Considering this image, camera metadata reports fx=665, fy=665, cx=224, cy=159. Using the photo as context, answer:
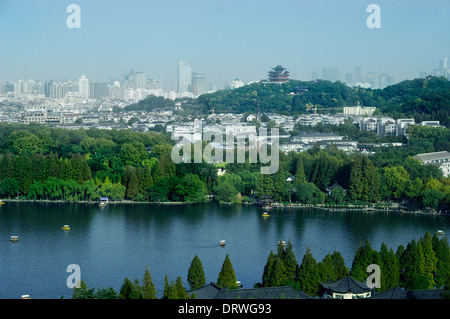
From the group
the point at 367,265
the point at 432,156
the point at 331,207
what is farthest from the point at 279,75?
the point at 367,265

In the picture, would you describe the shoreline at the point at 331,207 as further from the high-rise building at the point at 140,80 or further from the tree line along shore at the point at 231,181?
the high-rise building at the point at 140,80

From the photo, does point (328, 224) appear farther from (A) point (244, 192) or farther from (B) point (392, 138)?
(B) point (392, 138)

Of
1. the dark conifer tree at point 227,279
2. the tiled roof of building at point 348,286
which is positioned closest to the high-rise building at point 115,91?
the dark conifer tree at point 227,279

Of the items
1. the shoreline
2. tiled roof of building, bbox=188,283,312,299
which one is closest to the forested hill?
the shoreline

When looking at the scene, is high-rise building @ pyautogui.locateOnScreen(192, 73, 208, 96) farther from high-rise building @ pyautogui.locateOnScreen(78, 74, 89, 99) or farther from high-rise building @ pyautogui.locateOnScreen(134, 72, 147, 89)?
high-rise building @ pyautogui.locateOnScreen(78, 74, 89, 99)

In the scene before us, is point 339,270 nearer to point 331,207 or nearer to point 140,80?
point 331,207

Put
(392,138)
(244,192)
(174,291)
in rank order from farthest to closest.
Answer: (392,138) → (244,192) → (174,291)
